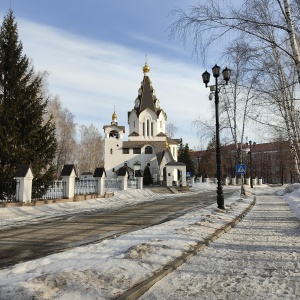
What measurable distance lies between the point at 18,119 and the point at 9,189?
3788 mm

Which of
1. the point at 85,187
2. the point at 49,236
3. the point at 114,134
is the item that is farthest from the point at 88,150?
the point at 49,236

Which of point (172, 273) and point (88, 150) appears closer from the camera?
point (172, 273)

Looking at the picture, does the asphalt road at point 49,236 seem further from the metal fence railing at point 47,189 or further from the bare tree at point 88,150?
the bare tree at point 88,150

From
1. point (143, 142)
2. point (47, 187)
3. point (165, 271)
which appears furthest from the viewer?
point (143, 142)

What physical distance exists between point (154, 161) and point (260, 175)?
4311 cm

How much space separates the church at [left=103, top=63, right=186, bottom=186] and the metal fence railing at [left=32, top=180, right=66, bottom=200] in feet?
119

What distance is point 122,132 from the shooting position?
206 feet

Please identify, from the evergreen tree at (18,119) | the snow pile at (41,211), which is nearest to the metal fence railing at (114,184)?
the snow pile at (41,211)

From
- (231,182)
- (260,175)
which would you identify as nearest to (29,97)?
(231,182)

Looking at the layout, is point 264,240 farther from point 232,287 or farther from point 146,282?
point 146,282

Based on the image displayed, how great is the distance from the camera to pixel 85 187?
2209 centimetres

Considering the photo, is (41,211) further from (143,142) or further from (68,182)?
(143,142)

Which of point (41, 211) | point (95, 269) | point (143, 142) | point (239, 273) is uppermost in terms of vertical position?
point (143, 142)

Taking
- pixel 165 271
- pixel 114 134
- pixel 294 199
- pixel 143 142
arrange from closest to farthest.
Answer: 1. pixel 165 271
2. pixel 294 199
3. pixel 143 142
4. pixel 114 134
